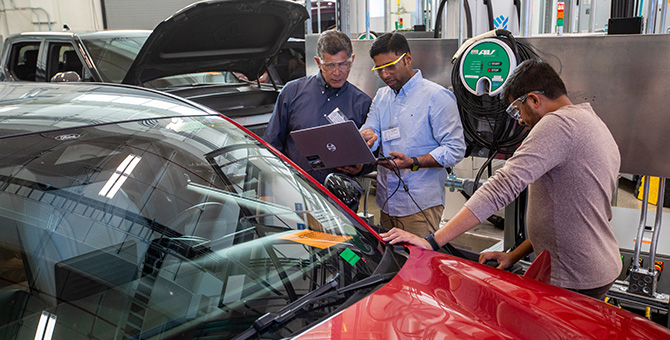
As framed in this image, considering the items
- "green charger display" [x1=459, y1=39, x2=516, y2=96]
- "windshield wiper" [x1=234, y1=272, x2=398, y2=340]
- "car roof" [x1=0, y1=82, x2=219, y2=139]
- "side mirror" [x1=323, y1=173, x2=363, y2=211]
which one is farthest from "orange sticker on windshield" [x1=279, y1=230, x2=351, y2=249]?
"green charger display" [x1=459, y1=39, x2=516, y2=96]

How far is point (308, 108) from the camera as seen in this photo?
340 cm

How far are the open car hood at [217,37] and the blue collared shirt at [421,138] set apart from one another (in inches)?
58.2

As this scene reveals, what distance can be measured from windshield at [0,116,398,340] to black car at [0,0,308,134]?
2384mm

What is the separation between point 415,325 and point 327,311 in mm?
236

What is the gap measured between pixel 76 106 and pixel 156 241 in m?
0.56

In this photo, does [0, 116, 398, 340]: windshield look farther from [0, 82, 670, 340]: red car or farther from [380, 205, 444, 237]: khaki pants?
[380, 205, 444, 237]: khaki pants

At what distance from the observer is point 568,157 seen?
2178 mm

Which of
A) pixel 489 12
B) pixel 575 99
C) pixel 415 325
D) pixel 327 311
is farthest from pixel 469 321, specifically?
pixel 489 12

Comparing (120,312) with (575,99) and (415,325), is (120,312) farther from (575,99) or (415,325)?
(575,99)

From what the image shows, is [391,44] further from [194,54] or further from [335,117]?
[194,54]

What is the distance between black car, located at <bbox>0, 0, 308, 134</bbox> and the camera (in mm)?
4211

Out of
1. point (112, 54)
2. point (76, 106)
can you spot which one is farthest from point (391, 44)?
point (112, 54)

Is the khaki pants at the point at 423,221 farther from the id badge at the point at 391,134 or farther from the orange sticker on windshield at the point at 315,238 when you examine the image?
the orange sticker on windshield at the point at 315,238

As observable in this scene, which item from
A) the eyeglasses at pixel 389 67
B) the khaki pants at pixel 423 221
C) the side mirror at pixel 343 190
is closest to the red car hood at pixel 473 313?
the side mirror at pixel 343 190
